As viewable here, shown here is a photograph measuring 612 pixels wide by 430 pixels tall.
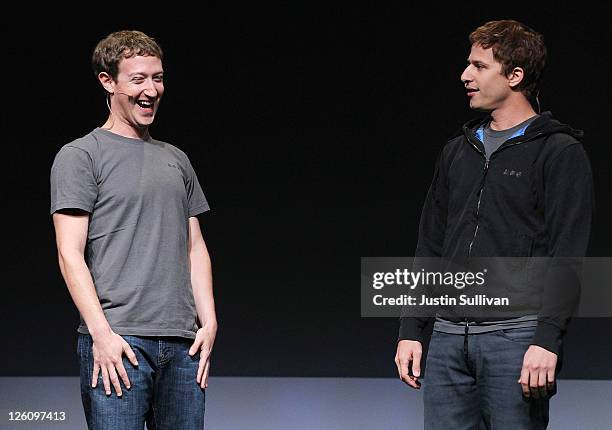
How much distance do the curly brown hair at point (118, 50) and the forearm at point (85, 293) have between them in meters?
0.37

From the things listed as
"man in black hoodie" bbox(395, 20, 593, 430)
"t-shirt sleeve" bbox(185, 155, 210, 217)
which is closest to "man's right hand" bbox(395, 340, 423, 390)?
"man in black hoodie" bbox(395, 20, 593, 430)

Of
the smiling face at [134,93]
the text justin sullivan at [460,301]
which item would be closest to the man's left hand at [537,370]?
the text justin sullivan at [460,301]

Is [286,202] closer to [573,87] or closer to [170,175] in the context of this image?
[573,87]

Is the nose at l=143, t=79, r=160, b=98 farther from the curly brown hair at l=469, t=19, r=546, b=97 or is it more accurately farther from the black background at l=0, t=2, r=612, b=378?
the black background at l=0, t=2, r=612, b=378

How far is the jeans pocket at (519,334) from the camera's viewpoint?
1.88 meters

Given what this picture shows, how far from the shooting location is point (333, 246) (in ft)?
12.8

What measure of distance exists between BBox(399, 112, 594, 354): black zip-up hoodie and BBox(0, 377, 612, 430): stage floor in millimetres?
1421

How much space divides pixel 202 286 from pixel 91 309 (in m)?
0.27

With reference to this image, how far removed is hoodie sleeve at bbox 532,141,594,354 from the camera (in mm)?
1854

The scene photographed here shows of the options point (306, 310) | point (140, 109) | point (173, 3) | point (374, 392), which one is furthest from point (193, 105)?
point (140, 109)

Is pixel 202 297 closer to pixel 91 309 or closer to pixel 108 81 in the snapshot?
pixel 91 309

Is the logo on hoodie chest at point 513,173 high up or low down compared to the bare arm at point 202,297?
up

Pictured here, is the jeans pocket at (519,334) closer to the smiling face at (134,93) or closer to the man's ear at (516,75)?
the man's ear at (516,75)

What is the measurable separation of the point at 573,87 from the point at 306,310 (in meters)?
1.29
